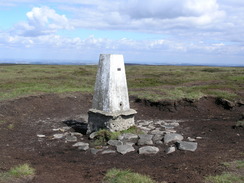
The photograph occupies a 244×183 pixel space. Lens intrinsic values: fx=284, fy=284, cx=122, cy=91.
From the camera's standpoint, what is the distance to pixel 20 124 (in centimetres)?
1476

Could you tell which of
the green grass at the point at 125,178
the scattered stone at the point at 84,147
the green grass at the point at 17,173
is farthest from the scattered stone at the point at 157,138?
the green grass at the point at 17,173

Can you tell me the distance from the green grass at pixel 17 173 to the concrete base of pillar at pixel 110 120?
15.7 ft

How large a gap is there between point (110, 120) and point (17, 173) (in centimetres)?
545

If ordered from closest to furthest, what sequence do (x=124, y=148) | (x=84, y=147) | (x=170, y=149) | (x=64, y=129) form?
1. (x=170, y=149)
2. (x=124, y=148)
3. (x=84, y=147)
4. (x=64, y=129)

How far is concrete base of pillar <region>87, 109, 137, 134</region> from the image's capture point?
1241 centimetres

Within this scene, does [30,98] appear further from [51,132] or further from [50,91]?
[51,132]

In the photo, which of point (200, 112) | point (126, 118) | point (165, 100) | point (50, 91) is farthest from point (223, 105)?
point (50, 91)

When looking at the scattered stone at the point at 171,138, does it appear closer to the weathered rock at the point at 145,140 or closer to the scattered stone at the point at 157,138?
the scattered stone at the point at 157,138

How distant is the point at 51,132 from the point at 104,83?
3.58 metres

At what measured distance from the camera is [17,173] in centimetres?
753

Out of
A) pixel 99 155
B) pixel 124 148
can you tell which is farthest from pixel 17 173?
pixel 124 148

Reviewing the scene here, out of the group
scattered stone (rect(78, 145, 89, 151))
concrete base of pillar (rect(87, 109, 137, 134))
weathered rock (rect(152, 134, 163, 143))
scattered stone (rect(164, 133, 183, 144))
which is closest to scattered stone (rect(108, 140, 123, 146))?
scattered stone (rect(78, 145, 89, 151))

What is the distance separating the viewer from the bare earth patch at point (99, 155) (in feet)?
26.3

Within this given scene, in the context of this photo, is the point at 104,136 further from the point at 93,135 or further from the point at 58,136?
the point at 58,136
